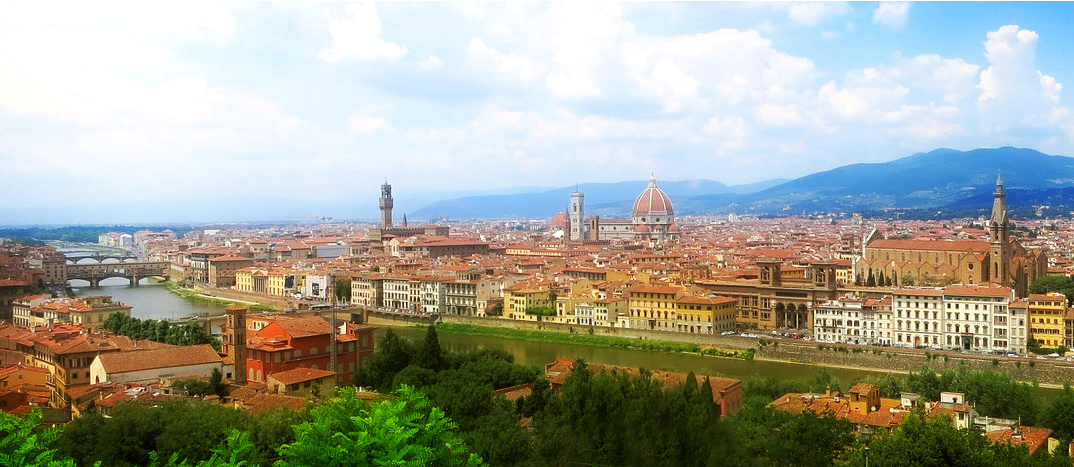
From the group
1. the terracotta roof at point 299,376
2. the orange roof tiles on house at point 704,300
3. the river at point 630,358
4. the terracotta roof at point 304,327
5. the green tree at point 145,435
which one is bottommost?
the river at point 630,358

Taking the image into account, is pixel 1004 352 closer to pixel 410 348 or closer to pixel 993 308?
pixel 993 308

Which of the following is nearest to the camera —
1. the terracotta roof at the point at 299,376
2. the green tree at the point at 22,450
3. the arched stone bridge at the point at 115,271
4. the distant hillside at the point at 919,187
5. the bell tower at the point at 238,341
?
the green tree at the point at 22,450

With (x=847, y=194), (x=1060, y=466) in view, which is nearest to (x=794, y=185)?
(x=847, y=194)

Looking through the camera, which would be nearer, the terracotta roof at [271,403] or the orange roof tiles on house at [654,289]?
the terracotta roof at [271,403]

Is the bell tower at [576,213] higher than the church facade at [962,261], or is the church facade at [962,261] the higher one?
the bell tower at [576,213]

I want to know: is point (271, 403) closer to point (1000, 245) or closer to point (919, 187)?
point (1000, 245)

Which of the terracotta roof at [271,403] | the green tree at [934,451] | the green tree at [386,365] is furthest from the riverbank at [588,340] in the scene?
the green tree at [934,451]

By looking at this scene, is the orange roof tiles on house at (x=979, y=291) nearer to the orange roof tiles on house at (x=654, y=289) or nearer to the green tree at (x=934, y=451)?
the orange roof tiles on house at (x=654, y=289)

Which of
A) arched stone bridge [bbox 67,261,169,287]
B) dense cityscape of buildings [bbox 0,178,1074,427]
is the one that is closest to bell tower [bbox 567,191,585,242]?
dense cityscape of buildings [bbox 0,178,1074,427]
